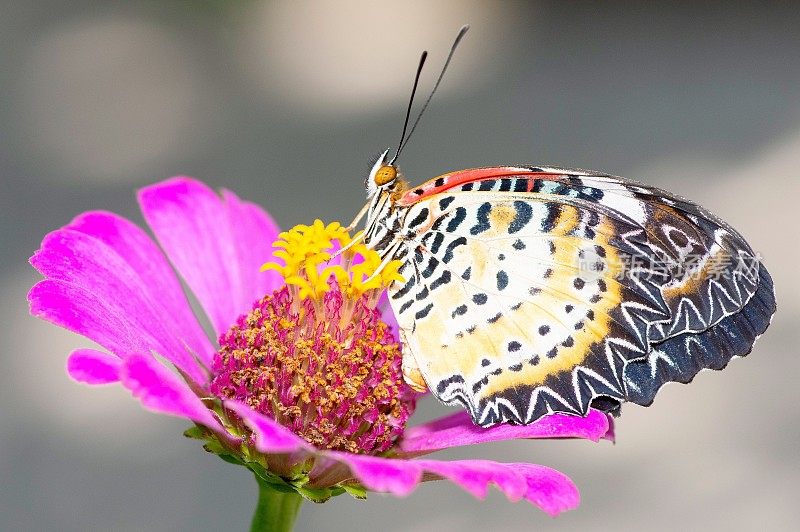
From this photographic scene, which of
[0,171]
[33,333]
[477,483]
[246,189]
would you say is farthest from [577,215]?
[0,171]

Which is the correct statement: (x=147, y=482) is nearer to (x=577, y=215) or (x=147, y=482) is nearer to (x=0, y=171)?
(x=0, y=171)

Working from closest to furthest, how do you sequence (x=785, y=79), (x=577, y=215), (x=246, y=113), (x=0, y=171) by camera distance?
(x=577, y=215)
(x=0, y=171)
(x=246, y=113)
(x=785, y=79)

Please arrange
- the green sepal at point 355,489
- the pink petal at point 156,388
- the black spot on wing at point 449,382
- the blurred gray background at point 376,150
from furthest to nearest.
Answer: the blurred gray background at point 376,150, the black spot on wing at point 449,382, the green sepal at point 355,489, the pink petal at point 156,388

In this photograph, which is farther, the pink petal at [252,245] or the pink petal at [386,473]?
→ the pink petal at [252,245]

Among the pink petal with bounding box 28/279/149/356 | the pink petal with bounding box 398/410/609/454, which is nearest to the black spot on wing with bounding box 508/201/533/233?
the pink petal with bounding box 398/410/609/454

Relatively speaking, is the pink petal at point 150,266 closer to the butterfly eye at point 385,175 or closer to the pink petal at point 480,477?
the butterfly eye at point 385,175

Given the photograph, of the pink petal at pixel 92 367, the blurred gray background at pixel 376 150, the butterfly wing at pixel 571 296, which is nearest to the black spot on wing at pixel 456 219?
the butterfly wing at pixel 571 296
